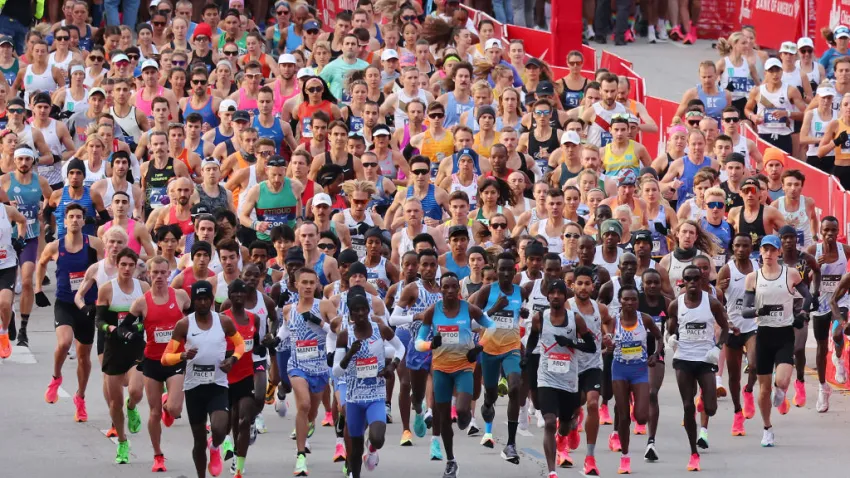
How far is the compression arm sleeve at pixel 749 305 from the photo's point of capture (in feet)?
59.9

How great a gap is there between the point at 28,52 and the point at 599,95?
25.3 feet

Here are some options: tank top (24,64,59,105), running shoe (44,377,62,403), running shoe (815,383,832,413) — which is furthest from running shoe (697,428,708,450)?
tank top (24,64,59,105)

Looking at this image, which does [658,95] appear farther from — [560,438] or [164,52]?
[560,438]

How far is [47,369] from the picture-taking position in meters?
20.1

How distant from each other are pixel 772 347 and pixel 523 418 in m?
2.43

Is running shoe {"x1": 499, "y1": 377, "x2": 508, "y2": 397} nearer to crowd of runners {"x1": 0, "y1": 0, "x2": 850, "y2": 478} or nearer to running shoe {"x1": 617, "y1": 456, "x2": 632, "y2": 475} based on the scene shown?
→ crowd of runners {"x1": 0, "y1": 0, "x2": 850, "y2": 478}

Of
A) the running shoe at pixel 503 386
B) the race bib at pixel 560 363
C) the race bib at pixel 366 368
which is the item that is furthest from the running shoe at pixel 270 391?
the race bib at pixel 560 363

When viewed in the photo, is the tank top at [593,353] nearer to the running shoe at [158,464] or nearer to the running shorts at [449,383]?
the running shorts at [449,383]

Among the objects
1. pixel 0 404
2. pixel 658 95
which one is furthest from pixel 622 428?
pixel 658 95

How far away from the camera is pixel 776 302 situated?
18.3 m

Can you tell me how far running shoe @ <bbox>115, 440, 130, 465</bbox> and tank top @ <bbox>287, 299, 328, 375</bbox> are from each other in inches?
64.1

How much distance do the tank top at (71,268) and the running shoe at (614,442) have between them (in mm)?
5167

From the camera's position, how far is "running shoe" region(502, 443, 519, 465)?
17.1 meters

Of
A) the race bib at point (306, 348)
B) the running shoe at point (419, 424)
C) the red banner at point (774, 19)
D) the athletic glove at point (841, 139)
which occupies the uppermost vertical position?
the red banner at point (774, 19)
